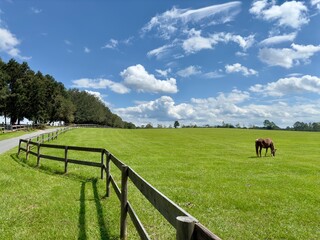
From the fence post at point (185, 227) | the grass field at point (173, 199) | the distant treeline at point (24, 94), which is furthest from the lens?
the distant treeline at point (24, 94)

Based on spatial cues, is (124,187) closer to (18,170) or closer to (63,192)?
(63,192)

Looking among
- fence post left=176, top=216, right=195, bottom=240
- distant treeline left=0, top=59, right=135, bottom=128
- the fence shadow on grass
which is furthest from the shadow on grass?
distant treeline left=0, top=59, right=135, bottom=128

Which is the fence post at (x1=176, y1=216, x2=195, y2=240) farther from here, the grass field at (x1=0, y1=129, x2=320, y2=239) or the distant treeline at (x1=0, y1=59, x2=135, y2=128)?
the distant treeline at (x1=0, y1=59, x2=135, y2=128)

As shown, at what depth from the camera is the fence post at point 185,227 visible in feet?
9.55

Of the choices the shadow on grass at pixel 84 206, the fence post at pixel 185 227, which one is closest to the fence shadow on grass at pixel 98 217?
the shadow on grass at pixel 84 206

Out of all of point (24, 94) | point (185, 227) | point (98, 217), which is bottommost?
point (98, 217)

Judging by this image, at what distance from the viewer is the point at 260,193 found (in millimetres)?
11312

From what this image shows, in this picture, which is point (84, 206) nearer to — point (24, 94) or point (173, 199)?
point (173, 199)

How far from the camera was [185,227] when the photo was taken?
9.62 feet

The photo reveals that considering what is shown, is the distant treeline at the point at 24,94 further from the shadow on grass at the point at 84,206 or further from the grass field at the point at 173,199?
the grass field at the point at 173,199

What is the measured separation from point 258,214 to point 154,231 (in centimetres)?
322

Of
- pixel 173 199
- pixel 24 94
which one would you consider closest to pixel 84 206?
pixel 173 199

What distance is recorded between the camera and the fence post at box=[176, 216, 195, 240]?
2.91 meters

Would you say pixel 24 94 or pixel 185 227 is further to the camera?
pixel 24 94
